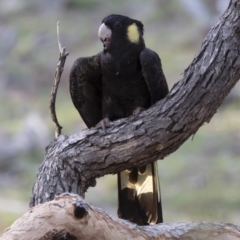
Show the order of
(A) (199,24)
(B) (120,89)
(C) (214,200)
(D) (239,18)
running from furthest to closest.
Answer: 1. (A) (199,24)
2. (C) (214,200)
3. (B) (120,89)
4. (D) (239,18)

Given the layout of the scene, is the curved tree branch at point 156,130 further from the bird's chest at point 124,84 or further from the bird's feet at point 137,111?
the bird's chest at point 124,84

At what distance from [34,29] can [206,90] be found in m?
8.78

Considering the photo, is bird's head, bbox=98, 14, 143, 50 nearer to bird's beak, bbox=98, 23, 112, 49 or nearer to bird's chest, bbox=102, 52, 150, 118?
bird's beak, bbox=98, 23, 112, 49

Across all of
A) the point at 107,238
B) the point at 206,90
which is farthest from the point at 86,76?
the point at 107,238

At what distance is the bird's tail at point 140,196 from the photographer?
3559 mm

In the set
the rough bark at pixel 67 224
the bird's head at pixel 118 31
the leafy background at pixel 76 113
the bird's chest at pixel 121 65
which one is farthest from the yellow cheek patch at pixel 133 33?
the leafy background at pixel 76 113

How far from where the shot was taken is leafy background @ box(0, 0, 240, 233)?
6.59 m

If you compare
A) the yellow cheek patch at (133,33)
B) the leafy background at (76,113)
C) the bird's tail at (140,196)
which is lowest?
the bird's tail at (140,196)

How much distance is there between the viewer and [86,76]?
3639 millimetres

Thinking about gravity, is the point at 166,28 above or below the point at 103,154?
above

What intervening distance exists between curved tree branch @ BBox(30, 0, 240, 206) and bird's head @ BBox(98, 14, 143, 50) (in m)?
0.59

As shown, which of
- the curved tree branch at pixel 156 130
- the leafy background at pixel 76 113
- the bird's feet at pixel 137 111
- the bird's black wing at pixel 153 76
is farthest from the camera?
the leafy background at pixel 76 113

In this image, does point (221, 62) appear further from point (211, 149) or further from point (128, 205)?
→ point (211, 149)

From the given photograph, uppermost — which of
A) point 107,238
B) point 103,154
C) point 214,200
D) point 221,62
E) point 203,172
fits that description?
point 203,172
